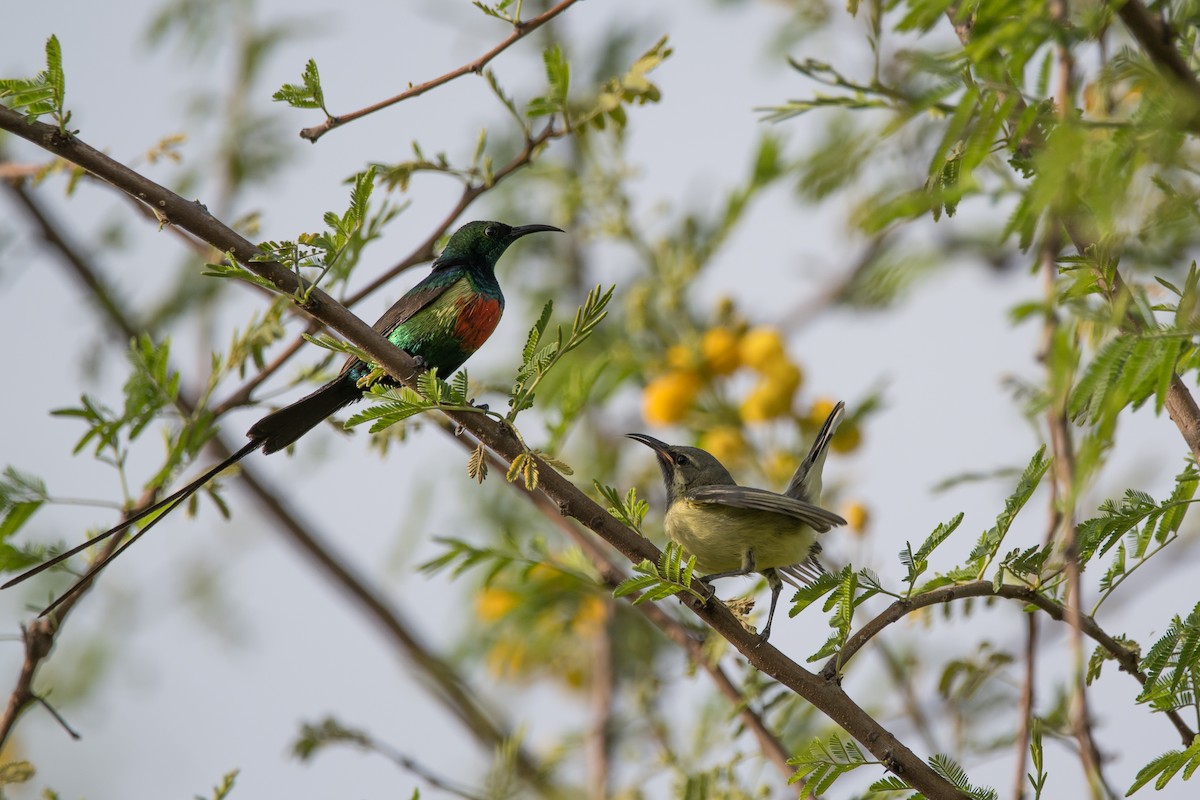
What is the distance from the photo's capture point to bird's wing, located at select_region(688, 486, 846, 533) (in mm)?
3047

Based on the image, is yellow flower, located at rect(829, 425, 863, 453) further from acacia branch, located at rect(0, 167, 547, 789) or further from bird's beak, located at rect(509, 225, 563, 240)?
acacia branch, located at rect(0, 167, 547, 789)

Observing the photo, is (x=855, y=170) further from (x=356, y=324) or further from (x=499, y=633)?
(x=499, y=633)

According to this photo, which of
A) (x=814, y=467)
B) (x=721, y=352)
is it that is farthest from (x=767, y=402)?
(x=814, y=467)

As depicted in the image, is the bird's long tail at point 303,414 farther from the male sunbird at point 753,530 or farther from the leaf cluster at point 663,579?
the leaf cluster at point 663,579

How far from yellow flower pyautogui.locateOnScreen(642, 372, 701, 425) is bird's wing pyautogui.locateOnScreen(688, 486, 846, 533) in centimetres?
99

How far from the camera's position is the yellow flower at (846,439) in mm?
4668

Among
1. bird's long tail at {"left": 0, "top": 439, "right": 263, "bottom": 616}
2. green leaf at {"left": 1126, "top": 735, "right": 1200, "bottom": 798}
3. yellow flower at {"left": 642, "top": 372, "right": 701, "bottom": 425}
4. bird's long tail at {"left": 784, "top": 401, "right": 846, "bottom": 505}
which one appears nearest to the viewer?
green leaf at {"left": 1126, "top": 735, "right": 1200, "bottom": 798}

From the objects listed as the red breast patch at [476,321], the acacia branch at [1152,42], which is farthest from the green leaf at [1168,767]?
the red breast patch at [476,321]

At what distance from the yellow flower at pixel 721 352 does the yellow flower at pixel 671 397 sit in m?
0.09

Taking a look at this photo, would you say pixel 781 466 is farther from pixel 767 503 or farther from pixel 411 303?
pixel 411 303

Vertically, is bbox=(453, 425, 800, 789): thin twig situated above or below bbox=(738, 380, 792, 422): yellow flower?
below

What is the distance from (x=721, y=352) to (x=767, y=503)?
1.73m

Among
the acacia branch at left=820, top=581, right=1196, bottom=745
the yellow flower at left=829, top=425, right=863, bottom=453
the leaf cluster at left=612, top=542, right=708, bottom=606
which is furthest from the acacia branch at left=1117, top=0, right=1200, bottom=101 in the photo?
the yellow flower at left=829, top=425, right=863, bottom=453

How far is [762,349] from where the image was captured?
A: 15.8ft
